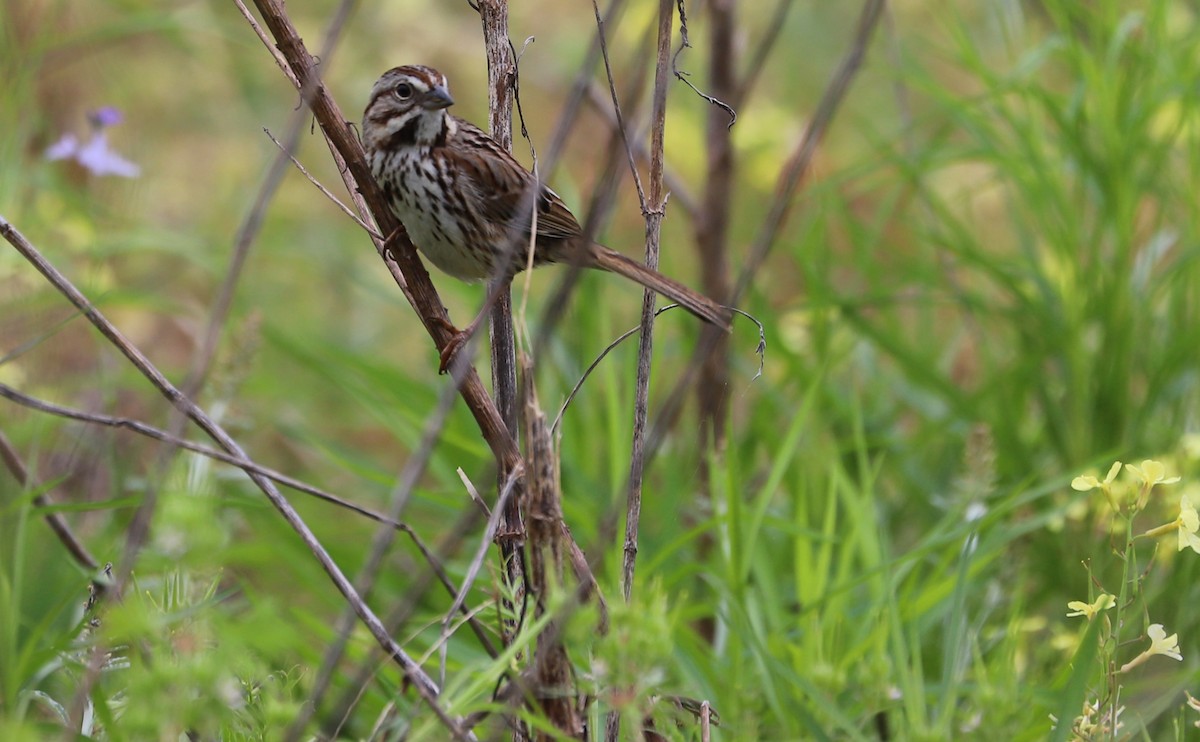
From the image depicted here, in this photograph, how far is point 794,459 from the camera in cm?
341

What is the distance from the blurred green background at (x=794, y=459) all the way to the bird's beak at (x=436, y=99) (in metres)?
0.63

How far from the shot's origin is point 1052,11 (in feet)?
12.2

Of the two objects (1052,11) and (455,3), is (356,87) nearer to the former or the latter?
(455,3)

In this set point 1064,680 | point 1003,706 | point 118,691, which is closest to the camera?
point 1003,706

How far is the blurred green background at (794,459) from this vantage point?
5.95ft

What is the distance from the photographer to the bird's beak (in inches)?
111

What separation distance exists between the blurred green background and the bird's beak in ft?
2.06

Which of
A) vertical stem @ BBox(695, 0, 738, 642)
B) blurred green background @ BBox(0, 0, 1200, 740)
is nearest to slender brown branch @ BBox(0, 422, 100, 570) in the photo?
blurred green background @ BBox(0, 0, 1200, 740)

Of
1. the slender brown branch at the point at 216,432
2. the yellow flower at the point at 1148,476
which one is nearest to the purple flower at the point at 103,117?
the slender brown branch at the point at 216,432

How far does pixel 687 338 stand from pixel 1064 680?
1.77m

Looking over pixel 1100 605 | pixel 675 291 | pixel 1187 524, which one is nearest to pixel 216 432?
pixel 675 291

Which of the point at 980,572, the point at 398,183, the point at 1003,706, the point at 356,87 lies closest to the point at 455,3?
the point at 356,87

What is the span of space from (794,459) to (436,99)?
1.36 meters

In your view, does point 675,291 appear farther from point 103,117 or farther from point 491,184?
point 103,117
